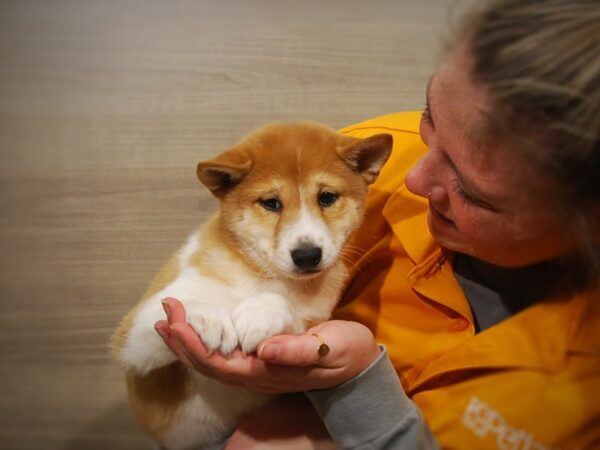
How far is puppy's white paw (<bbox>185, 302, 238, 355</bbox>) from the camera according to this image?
831mm

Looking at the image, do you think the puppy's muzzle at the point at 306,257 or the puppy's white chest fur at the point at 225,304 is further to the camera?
the puppy's muzzle at the point at 306,257

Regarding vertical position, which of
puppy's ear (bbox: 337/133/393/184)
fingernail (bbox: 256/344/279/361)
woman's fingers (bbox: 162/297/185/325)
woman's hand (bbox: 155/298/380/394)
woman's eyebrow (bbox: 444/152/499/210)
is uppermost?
woman's eyebrow (bbox: 444/152/499/210)

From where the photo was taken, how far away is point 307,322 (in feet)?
3.40

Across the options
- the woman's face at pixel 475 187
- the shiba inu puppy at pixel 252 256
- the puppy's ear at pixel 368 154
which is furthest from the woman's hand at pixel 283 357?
the puppy's ear at pixel 368 154

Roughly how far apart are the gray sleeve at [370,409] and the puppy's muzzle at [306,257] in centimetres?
21

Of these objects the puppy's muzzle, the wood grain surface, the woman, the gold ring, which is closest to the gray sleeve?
the woman

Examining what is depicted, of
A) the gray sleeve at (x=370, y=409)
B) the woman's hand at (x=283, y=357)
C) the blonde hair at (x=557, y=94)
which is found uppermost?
the blonde hair at (x=557, y=94)

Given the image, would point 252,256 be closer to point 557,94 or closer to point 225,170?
point 225,170

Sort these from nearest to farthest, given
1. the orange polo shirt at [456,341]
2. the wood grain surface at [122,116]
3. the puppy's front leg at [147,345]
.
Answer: the orange polo shirt at [456,341], the puppy's front leg at [147,345], the wood grain surface at [122,116]

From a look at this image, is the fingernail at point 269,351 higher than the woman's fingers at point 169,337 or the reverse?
higher

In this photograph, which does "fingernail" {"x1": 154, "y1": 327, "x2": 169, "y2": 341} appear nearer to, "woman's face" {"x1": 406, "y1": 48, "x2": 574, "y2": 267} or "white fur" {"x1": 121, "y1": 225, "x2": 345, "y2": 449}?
"white fur" {"x1": 121, "y1": 225, "x2": 345, "y2": 449}

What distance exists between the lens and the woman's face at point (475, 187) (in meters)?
0.71

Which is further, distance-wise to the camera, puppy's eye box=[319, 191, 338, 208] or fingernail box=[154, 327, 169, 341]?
puppy's eye box=[319, 191, 338, 208]

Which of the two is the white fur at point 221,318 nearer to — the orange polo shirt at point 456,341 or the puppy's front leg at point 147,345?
the puppy's front leg at point 147,345
